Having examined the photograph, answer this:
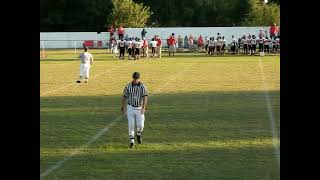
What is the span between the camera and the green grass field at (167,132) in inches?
424

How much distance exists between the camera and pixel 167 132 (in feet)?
49.7

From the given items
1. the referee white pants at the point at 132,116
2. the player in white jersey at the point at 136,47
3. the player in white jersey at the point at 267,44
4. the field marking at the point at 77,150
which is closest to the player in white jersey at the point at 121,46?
the player in white jersey at the point at 136,47

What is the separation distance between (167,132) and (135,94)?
2371 millimetres

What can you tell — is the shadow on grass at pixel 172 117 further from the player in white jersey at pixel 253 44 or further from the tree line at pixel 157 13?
the tree line at pixel 157 13

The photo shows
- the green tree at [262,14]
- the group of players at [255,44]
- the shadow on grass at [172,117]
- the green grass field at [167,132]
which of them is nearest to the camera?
the green grass field at [167,132]

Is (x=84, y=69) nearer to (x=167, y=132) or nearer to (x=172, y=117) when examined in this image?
(x=172, y=117)

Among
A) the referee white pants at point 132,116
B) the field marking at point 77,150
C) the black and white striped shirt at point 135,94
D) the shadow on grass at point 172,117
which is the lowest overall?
the field marking at point 77,150

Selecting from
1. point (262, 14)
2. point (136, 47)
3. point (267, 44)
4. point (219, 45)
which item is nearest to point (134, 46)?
point (136, 47)

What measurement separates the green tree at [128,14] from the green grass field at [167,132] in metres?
51.1

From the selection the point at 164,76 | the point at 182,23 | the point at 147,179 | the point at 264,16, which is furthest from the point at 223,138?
the point at 182,23

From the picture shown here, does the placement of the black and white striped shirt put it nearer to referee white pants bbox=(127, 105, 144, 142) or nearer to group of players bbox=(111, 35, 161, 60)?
referee white pants bbox=(127, 105, 144, 142)

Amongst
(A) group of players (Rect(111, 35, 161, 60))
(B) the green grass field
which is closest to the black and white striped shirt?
(B) the green grass field
